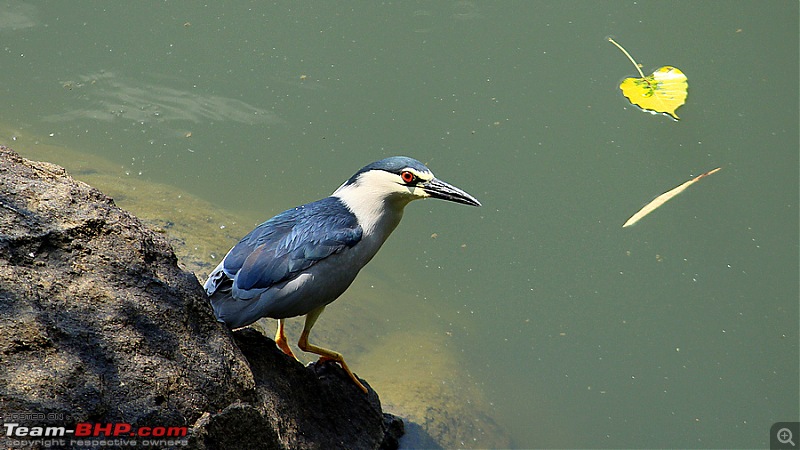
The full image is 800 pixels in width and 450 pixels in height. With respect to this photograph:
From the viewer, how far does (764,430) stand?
13.9 ft

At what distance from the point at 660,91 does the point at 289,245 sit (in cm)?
364

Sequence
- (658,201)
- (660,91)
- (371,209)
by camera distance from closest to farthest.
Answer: (371,209)
(658,201)
(660,91)

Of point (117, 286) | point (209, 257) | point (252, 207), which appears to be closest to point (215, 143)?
point (252, 207)

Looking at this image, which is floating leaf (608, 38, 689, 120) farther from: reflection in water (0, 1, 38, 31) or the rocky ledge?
reflection in water (0, 1, 38, 31)

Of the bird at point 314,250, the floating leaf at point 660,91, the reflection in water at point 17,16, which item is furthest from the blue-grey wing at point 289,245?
the reflection in water at point 17,16

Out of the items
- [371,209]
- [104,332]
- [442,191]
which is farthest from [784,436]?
[104,332]

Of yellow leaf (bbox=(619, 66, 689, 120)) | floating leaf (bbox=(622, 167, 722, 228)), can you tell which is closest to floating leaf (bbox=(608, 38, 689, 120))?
yellow leaf (bbox=(619, 66, 689, 120))

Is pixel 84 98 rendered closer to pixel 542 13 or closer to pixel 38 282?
pixel 542 13

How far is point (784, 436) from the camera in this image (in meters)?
4.21

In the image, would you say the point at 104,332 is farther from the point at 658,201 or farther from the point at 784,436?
the point at 658,201

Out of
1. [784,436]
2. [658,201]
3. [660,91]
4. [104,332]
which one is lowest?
[784,436]

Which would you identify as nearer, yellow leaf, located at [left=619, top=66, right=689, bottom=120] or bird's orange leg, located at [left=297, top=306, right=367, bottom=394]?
bird's orange leg, located at [left=297, top=306, right=367, bottom=394]

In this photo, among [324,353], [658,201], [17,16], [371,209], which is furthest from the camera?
[17,16]

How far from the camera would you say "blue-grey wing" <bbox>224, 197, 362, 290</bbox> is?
2.77 m
